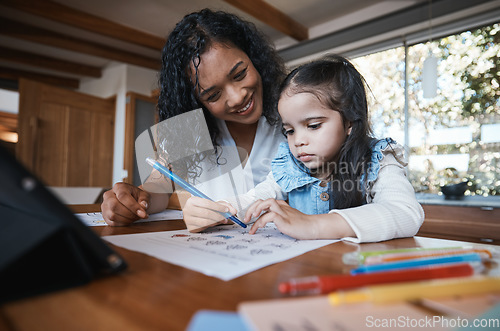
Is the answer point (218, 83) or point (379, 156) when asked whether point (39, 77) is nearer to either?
point (218, 83)

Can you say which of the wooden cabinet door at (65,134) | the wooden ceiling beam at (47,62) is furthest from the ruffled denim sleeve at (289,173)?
the wooden ceiling beam at (47,62)

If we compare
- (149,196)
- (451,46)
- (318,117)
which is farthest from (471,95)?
(149,196)

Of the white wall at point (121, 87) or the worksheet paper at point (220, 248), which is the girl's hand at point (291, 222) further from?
the white wall at point (121, 87)

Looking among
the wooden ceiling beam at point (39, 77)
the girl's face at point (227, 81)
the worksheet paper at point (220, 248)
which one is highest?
the wooden ceiling beam at point (39, 77)

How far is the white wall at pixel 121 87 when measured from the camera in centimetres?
401

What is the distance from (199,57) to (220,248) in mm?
668

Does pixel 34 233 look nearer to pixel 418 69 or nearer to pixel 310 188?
pixel 310 188

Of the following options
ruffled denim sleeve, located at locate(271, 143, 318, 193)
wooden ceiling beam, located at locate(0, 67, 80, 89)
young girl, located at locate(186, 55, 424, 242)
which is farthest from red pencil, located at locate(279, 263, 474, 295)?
wooden ceiling beam, located at locate(0, 67, 80, 89)

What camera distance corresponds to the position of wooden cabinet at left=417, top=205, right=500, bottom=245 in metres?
1.58

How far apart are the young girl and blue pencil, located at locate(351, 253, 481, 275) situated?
23 cm

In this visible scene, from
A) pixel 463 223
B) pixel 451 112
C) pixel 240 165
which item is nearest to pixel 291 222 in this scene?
pixel 240 165

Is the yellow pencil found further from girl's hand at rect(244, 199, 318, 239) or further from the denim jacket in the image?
the denim jacket

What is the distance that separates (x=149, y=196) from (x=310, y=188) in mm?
490

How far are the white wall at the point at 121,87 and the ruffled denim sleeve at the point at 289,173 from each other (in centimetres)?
349
